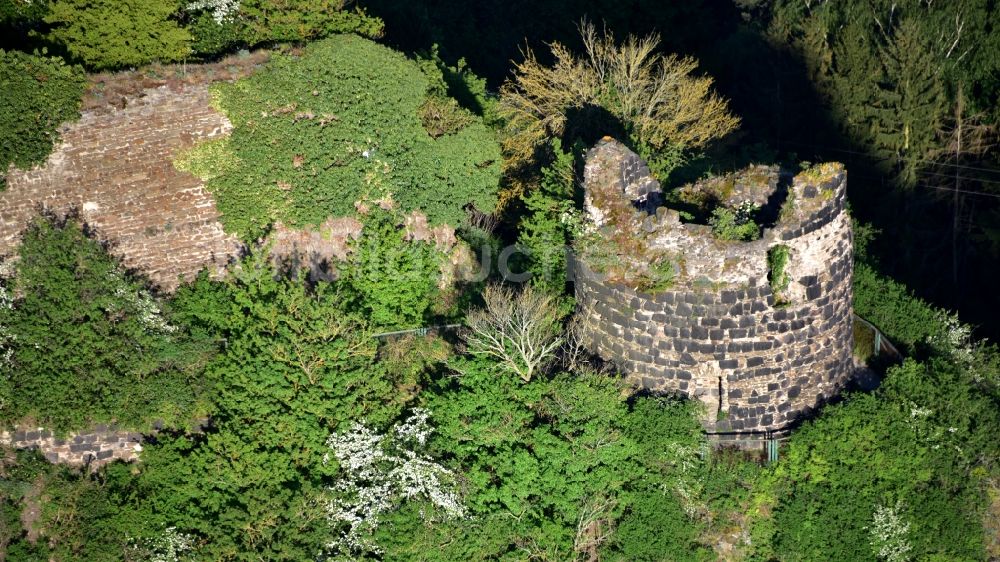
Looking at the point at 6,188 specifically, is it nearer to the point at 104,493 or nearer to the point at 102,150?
the point at 102,150

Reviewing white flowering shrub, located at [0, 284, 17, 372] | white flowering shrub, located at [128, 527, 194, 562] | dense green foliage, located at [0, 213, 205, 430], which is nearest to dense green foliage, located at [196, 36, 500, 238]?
dense green foliage, located at [0, 213, 205, 430]

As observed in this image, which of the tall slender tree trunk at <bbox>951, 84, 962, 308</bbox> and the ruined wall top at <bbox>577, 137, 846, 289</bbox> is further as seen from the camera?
the tall slender tree trunk at <bbox>951, 84, 962, 308</bbox>

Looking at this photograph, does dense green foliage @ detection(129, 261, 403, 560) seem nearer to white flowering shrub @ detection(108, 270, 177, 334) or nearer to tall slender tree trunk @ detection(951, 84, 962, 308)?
white flowering shrub @ detection(108, 270, 177, 334)

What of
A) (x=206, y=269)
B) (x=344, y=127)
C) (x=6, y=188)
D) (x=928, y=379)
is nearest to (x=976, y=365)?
(x=928, y=379)

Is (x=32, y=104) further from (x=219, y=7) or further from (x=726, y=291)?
(x=726, y=291)

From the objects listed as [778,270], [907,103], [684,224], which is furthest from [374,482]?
[907,103]

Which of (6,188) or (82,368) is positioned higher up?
(6,188)
